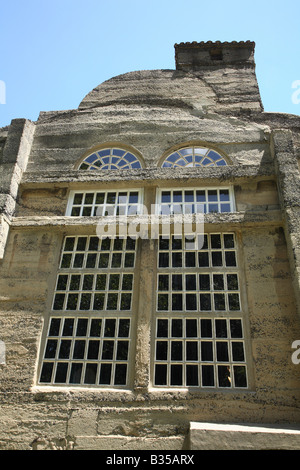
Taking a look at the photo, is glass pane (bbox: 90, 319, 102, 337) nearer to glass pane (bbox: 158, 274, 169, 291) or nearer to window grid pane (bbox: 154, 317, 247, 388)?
window grid pane (bbox: 154, 317, 247, 388)

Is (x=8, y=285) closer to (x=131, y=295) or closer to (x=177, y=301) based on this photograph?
(x=131, y=295)

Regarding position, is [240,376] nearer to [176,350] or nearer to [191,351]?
[191,351]

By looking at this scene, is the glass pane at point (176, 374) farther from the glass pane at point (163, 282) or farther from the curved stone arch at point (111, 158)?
the curved stone arch at point (111, 158)

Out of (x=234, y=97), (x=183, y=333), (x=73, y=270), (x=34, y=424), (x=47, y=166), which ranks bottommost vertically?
(x=34, y=424)

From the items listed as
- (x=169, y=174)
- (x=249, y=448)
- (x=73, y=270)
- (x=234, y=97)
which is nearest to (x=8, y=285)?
(x=73, y=270)

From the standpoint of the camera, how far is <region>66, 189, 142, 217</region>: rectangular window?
661cm

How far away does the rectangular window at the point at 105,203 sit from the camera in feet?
21.7

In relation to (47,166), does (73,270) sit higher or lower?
lower

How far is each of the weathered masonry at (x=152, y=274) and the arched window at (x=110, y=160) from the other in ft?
0.10

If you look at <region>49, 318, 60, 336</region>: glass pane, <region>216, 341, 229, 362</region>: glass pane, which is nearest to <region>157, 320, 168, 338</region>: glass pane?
<region>216, 341, 229, 362</region>: glass pane

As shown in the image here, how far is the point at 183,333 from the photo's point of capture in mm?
5395

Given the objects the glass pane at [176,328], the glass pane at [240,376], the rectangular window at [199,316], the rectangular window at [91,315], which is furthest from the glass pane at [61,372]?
the glass pane at [240,376]

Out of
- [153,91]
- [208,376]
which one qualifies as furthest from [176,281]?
[153,91]
